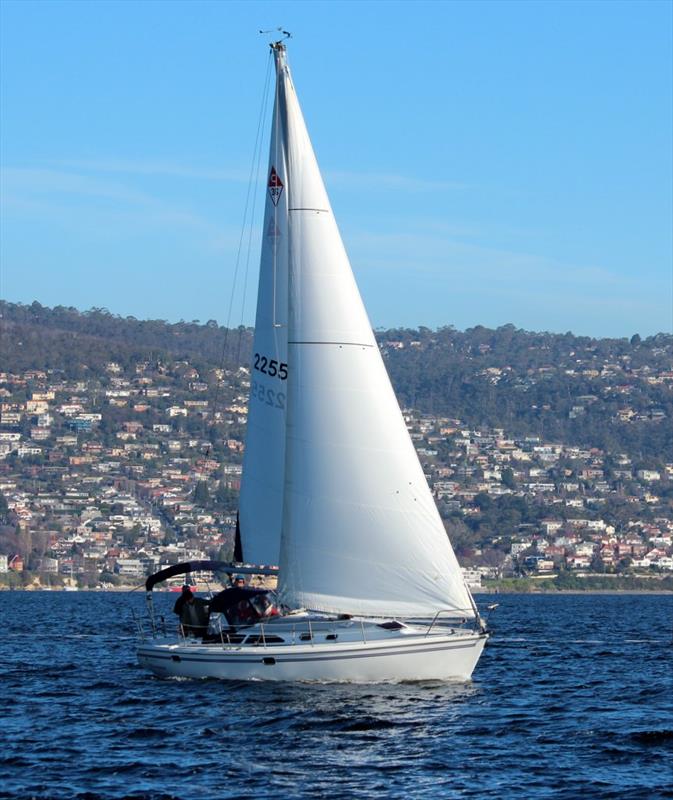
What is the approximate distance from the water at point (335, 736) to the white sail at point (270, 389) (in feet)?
9.91

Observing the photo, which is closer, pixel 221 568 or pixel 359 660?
pixel 359 660

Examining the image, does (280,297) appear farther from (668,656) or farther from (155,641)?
(668,656)

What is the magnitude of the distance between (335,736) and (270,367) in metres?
8.81

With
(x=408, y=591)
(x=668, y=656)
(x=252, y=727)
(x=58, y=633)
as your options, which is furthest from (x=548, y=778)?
(x=58, y=633)

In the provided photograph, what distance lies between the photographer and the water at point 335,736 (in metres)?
20.8

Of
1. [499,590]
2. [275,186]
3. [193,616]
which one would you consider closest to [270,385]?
[275,186]

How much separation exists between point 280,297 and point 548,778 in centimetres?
1206

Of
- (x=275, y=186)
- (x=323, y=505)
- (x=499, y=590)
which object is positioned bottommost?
(x=499, y=590)

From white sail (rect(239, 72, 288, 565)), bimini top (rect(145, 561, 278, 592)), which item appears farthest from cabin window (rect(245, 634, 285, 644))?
white sail (rect(239, 72, 288, 565))

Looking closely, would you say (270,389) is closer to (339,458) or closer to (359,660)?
(339,458)

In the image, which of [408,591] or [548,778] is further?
[408,591]

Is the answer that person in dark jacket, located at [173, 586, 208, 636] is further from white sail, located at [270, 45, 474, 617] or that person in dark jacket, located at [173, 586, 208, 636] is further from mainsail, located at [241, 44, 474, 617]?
white sail, located at [270, 45, 474, 617]

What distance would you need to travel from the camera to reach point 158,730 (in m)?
24.9

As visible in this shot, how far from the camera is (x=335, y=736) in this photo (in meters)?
24.0
